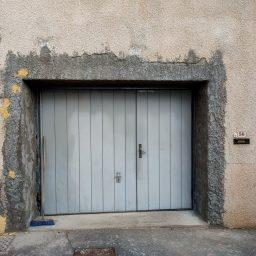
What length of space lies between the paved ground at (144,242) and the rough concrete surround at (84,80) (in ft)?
1.06

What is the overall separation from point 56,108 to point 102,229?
73.8 inches

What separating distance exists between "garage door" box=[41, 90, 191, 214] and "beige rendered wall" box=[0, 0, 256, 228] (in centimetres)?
81

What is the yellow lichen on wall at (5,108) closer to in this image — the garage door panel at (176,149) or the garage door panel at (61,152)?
the garage door panel at (61,152)

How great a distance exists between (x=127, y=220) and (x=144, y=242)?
0.78 metres

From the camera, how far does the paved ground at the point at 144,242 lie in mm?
4172

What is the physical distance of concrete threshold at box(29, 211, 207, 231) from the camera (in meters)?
4.95

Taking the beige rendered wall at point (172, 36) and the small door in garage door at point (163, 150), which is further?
the small door in garage door at point (163, 150)

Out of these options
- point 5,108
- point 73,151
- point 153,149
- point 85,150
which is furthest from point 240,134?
point 5,108

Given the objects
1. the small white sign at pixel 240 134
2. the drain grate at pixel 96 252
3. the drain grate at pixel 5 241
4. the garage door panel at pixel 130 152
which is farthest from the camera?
the garage door panel at pixel 130 152

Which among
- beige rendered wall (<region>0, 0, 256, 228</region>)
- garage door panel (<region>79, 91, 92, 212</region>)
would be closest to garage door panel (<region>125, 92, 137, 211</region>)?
garage door panel (<region>79, 91, 92, 212</region>)

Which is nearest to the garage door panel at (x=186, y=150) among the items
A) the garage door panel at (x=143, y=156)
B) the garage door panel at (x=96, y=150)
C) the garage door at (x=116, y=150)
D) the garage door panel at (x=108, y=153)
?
the garage door at (x=116, y=150)

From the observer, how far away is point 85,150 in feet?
17.7

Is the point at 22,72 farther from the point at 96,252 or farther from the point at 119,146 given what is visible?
the point at 96,252

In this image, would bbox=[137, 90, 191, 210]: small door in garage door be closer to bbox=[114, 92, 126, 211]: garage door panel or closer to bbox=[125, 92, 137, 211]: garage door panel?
bbox=[125, 92, 137, 211]: garage door panel
